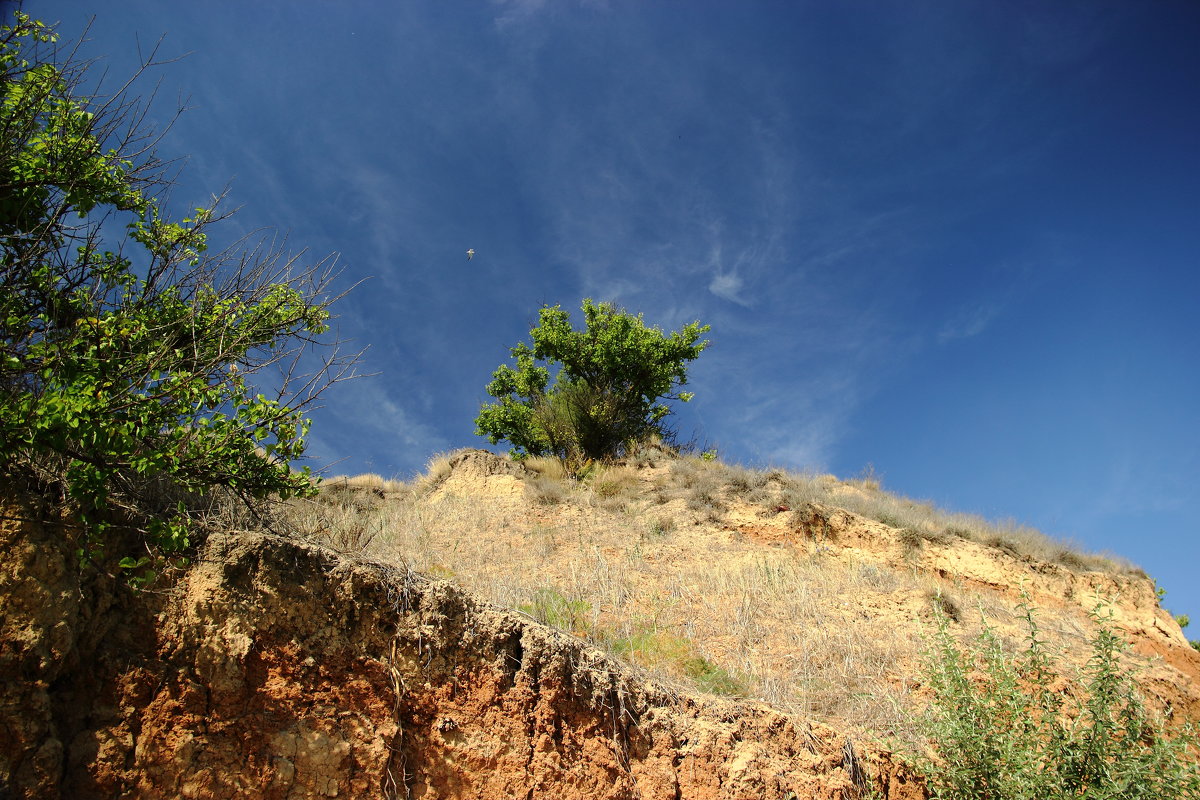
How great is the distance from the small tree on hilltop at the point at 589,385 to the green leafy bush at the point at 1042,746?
12532 millimetres

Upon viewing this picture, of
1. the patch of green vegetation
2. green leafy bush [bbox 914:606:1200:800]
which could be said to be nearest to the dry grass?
the patch of green vegetation

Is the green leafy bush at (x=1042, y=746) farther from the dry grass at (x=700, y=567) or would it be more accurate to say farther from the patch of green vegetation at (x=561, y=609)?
the patch of green vegetation at (x=561, y=609)

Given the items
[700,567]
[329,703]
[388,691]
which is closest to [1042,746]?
[700,567]

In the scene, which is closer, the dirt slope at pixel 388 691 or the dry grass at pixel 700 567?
the dirt slope at pixel 388 691

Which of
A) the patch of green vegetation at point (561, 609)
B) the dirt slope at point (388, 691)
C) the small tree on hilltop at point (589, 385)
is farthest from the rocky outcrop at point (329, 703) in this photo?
the small tree on hilltop at point (589, 385)

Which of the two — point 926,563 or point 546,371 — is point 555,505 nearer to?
point 926,563

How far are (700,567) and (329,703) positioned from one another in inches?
279

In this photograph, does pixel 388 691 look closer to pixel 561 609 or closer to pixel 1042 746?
pixel 561 609

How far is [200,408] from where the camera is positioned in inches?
185

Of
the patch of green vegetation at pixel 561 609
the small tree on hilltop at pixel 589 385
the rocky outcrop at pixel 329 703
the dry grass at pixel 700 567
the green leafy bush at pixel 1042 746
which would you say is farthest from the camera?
the small tree on hilltop at pixel 589 385

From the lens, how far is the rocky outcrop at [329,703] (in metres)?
3.96

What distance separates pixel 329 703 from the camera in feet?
15.6

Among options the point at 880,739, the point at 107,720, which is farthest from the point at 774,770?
the point at 107,720

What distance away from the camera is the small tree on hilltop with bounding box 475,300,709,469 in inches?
738
